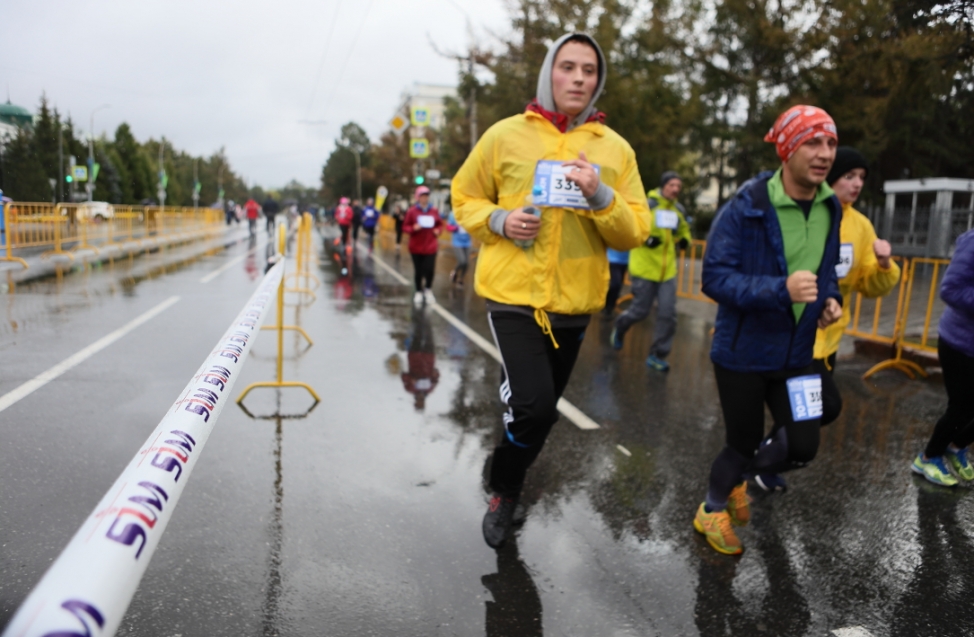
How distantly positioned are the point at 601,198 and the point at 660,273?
4.87 m

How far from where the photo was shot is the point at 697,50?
25828mm

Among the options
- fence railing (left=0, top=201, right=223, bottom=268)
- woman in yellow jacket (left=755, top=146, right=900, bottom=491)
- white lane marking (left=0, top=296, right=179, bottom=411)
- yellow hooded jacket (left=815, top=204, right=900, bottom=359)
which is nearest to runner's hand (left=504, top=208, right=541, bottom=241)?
woman in yellow jacket (left=755, top=146, right=900, bottom=491)

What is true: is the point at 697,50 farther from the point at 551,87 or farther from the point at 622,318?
the point at 551,87

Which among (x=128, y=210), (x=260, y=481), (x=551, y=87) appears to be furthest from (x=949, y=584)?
(x=128, y=210)

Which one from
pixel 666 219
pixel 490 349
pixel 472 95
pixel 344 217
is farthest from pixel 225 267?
pixel 666 219

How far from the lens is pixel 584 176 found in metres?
2.92

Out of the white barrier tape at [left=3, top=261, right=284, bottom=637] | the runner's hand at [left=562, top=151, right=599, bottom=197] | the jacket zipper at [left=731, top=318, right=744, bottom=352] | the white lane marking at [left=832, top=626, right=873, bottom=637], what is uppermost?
the runner's hand at [left=562, top=151, right=599, bottom=197]

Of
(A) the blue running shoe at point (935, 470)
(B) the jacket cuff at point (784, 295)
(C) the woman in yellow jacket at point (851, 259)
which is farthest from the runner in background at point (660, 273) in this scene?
(B) the jacket cuff at point (784, 295)

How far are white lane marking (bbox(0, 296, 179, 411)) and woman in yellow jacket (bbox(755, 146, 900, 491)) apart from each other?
16.1ft

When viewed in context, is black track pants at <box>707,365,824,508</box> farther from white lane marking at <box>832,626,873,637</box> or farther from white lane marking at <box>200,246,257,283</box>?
white lane marking at <box>200,246,257,283</box>

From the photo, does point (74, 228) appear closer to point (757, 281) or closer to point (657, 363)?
point (657, 363)

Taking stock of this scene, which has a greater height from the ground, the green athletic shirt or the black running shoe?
the green athletic shirt

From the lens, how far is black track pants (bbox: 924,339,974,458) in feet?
13.5

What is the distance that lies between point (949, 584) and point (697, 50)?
25367 mm
